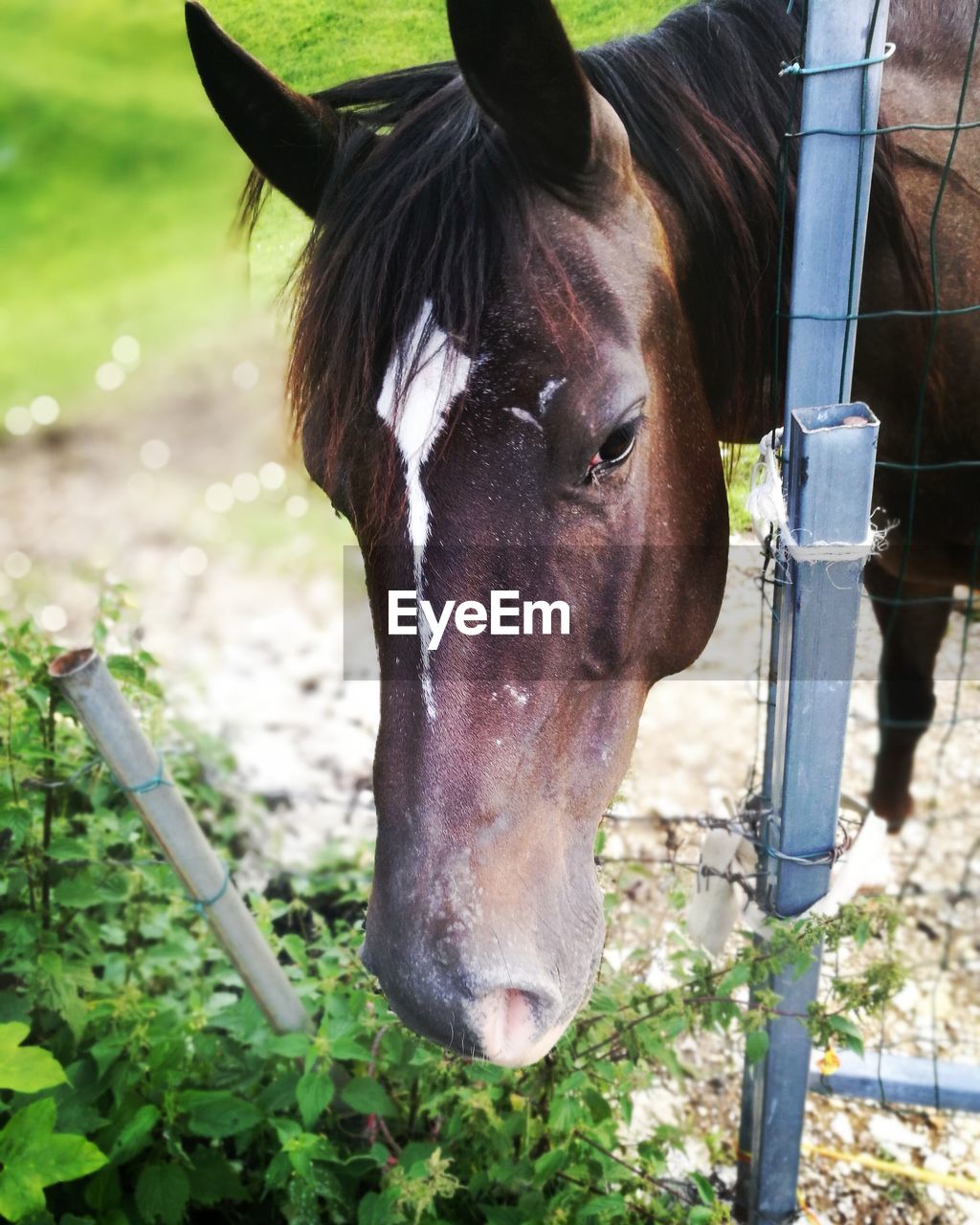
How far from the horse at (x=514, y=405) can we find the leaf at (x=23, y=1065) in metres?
0.51

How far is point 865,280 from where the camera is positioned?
5.72 ft

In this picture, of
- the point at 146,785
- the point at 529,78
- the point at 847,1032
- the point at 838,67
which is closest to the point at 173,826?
the point at 146,785

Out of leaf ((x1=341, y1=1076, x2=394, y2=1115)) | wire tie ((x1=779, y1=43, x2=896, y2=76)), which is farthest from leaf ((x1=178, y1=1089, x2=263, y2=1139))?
wire tie ((x1=779, y1=43, x2=896, y2=76))

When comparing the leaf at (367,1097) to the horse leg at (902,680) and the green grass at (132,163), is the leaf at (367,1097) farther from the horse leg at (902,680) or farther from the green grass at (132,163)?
the horse leg at (902,680)

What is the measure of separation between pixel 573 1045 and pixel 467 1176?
0.37m

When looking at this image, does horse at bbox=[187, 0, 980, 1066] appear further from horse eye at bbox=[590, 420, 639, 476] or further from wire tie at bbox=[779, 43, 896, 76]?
wire tie at bbox=[779, 43, 896, 76]

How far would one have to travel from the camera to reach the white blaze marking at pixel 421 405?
1.24 metres

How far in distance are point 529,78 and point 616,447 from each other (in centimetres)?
46

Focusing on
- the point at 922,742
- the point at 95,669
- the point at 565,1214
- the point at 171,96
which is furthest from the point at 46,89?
the point at 922,742

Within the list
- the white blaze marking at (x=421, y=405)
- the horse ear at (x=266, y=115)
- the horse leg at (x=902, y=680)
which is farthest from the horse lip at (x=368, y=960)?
the horse leg at (x=902, y=680)

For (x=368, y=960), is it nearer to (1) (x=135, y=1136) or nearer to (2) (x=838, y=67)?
(1) (x=135, y=1136)

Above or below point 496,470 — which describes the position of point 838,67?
above

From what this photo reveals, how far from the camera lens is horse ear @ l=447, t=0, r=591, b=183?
3.75 feet

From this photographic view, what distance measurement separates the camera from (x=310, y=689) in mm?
3762
